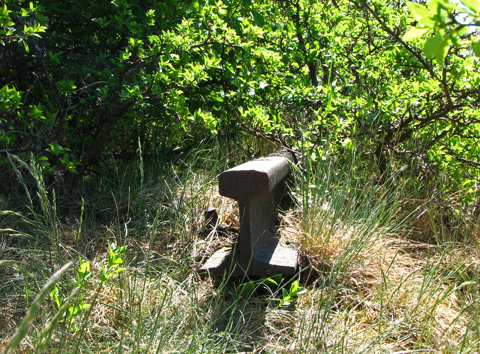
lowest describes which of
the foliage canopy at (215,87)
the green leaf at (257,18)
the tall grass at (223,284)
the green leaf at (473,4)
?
the tall grass at (223,284)

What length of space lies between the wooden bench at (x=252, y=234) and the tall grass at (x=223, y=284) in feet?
0.42

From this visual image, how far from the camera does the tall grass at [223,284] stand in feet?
7.04

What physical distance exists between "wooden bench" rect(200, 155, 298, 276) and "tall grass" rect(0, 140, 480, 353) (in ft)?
0.42

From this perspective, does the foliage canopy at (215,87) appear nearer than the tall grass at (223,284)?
No

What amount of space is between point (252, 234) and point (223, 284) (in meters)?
0.34

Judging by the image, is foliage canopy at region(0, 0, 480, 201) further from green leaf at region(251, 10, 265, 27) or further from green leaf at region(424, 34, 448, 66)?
green leaf at region(424, 34, 448, 66)

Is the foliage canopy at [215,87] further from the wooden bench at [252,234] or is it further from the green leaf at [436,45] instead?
the green leaf at [436,45]

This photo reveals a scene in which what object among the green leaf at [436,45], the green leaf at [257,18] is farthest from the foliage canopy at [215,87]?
the green leaf at [436,45]

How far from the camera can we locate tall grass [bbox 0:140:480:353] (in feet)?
7.04

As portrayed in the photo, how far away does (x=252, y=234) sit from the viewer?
2928mm

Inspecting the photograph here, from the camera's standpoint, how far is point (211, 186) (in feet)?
13.0

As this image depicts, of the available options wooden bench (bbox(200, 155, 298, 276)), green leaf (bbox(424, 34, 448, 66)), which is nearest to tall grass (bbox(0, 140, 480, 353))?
wooden bench (bbox(200, 155, 298, 276))

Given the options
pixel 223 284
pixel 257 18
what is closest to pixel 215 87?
pixel 257 18

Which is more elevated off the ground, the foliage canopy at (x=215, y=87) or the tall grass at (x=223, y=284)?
the foliage canopy at (x=215, y=87)
